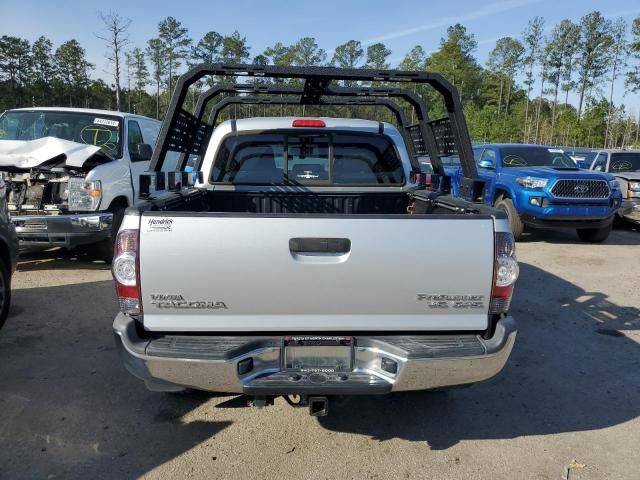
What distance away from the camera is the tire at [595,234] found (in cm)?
980

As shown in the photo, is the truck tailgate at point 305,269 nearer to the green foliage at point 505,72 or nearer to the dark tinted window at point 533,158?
the dark tinted window at point 533,158

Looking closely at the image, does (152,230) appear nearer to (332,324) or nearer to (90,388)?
(332,324)

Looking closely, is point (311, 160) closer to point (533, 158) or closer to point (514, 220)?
point (514, 220)

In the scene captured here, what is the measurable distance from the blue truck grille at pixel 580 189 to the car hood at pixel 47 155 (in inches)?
302

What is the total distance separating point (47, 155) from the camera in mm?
6496

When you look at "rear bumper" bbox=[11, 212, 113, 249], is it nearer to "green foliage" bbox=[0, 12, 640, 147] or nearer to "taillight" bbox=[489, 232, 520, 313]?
"taillight" bbox=[489, 232, 520, 313]

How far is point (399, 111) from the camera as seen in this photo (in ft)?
18.0

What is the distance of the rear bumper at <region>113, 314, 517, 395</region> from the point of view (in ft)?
8.11

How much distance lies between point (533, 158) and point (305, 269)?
31.1 ft

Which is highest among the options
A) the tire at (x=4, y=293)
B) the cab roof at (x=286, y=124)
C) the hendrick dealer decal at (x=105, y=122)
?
the hendrick dealer decal at (x=105, y=122)

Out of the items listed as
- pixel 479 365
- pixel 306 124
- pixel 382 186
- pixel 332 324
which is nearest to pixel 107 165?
pixel 306 124

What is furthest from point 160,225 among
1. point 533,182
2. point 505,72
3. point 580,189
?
point 505,72

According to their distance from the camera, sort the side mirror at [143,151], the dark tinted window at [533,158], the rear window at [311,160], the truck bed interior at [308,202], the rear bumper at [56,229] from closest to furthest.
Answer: the truck bed interior at [308,202]
the rear window at [311,160]
the rear bumper at [56,229]
the side mirror at [143,151]
the dark tinted window at [533,158]

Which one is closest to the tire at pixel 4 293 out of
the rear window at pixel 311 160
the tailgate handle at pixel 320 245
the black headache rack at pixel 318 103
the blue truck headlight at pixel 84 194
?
the blue truck headlight at pixel 84 194
